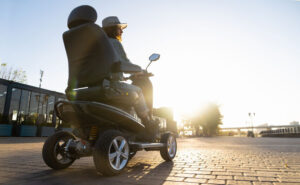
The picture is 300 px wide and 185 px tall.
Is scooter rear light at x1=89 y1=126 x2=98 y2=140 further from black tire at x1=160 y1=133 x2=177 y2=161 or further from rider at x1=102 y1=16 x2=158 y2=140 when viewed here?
black tire at x1=160 y1=133 x2=177 y2=161

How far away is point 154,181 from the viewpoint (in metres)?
2.20

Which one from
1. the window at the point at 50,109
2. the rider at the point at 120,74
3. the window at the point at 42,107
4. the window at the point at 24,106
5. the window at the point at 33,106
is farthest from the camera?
the window at the point at 50,109

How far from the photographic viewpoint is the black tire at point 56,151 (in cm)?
272

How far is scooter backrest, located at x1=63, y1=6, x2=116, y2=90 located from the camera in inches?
97.5

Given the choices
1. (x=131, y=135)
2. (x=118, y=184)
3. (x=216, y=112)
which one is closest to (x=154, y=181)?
(x=118, y=184)

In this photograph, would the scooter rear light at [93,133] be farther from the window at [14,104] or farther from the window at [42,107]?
the window at [42,107]

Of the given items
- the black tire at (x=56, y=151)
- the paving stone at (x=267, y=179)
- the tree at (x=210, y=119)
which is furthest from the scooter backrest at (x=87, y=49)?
the tree at (x=210, y=119)

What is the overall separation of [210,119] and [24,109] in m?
35.0

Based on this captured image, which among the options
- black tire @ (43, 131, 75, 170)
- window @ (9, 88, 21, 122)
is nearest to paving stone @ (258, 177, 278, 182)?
black tire @ (43, 131, 75, 170)

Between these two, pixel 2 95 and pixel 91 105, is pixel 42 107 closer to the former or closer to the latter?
pixel 2 95

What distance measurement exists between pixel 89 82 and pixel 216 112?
143 feet

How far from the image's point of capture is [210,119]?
43.0 metres

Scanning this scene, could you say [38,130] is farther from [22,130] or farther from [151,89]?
[151,89]

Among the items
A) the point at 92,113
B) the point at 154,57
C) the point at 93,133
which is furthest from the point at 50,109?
the point at 92,113
